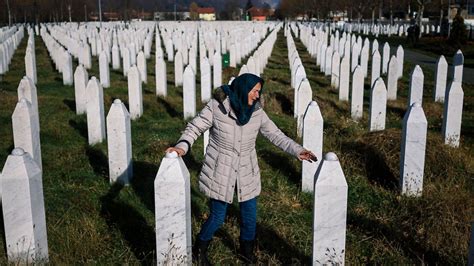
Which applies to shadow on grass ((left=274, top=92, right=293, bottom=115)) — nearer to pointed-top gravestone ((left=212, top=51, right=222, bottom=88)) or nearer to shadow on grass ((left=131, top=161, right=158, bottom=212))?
pointed-top gravestone ((left=212, top=51, right=222, bottom=88))

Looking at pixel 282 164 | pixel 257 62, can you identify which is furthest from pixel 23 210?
pixel 257 62

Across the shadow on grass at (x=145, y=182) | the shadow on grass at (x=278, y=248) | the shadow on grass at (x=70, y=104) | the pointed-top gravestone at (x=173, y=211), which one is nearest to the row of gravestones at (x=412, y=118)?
the shadow on grass at (x=278, y=248)

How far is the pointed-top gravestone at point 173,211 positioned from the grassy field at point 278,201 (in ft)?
1.25

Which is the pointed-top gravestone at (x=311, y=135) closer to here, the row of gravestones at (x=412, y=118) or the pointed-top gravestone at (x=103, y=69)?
the row of gravestones at (x=412, y=118)

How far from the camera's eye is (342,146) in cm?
650

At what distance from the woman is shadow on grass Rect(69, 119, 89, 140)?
13.6 ft

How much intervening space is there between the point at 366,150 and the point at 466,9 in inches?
2653

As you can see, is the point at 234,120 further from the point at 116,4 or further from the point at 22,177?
the point at 116,4

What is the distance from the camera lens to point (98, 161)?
20.7 ft

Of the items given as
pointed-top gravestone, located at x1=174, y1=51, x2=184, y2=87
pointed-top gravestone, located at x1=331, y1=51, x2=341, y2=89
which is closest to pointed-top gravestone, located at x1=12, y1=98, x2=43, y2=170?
pointed-top gravestone, located at x1=174, y1=51, x2=184, y2=87

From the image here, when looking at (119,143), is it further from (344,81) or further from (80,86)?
(344,81)

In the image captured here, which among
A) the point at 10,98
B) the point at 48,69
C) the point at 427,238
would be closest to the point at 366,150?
the point at 427,238

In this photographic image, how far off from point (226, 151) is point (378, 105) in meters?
4.37

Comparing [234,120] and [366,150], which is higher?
[234,120]
